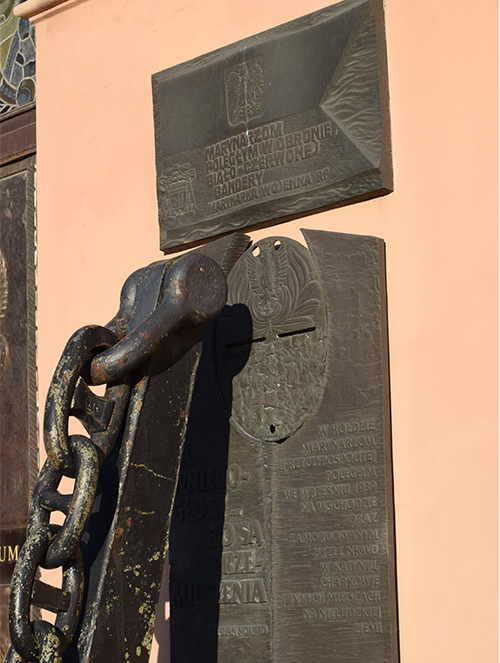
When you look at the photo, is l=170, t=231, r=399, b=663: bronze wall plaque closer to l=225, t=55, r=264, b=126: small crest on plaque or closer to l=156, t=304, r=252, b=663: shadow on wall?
l=156, t=304, r=252, b=663: shadow on wall

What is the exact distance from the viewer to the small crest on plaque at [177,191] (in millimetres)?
3479

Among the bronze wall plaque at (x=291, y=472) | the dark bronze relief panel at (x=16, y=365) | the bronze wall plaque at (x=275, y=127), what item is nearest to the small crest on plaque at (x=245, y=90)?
the bronze wall plaque at (x=275, y=127)

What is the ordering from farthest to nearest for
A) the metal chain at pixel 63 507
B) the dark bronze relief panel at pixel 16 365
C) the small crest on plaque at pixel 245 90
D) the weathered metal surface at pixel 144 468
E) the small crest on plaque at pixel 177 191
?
the dark bronze relief panel at pixel 16 365 < the small crest on plaque at pixel 177 191 < the small crest on plaque at pixel 245 90 < the weathered metal surface at pixel 144 468 < the metal chain at pixel 63 507

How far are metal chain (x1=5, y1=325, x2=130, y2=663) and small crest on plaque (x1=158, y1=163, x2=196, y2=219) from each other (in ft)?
3.79

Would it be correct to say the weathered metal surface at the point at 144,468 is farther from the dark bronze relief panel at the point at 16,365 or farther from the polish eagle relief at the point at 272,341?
the dark bronze relief panel at the point at 16,365

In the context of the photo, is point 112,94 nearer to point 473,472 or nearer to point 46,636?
point 473,472

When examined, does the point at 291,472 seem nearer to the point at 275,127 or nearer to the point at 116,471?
the point at 116,471

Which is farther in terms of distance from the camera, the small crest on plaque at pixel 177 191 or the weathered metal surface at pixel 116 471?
the small crest on plaque at pixel 177 191

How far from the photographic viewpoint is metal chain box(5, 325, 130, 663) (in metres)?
2.16

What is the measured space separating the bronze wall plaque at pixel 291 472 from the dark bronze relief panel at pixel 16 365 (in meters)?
1.04

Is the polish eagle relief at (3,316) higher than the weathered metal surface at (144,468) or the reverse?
higher

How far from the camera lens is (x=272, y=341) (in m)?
3.12

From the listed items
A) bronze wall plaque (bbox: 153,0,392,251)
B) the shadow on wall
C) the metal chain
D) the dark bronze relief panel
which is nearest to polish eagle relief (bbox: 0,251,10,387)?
the dark bronze relief panel

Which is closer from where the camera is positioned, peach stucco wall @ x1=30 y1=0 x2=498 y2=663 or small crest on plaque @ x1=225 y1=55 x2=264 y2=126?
peach stucco wall @ x1=30 y1=0 x2=498 y2=663
